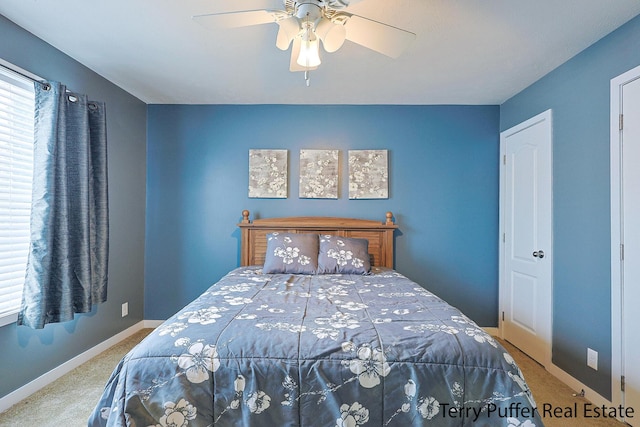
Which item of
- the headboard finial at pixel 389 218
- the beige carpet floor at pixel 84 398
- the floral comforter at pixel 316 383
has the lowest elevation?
the beige carpet floor at pixel 84 398

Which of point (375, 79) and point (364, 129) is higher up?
point (375, 79)

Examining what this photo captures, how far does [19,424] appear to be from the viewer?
72.2 inches

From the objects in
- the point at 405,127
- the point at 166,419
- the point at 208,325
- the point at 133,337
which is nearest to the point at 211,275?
the point at 133,337

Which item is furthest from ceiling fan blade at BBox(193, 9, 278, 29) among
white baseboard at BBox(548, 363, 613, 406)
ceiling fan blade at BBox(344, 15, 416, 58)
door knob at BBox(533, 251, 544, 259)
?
white baseboard at BBox(548, 363, 613, 406)

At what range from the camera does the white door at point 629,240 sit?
1870mm

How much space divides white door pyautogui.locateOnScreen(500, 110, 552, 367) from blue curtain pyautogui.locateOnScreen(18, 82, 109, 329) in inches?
138

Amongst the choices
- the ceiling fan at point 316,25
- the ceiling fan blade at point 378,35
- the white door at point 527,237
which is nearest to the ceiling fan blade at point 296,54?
the ceiling fan at point 316,25

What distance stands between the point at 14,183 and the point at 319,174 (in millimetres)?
2359

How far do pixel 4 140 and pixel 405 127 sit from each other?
3194 millimetres

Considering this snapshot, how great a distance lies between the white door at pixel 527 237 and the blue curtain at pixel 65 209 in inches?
138

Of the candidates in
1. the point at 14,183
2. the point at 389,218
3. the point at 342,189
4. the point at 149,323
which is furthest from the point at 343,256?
the point at 14,183

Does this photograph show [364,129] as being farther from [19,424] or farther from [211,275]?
[19,424]

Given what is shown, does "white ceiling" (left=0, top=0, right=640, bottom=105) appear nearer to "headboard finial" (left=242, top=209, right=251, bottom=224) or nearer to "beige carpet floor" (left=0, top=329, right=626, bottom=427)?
"headboard finial" (left=242, top=209, right=251, bottom=224)

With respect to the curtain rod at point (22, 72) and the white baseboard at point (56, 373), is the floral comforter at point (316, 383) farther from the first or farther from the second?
the curtain rod at point (22, 72)
